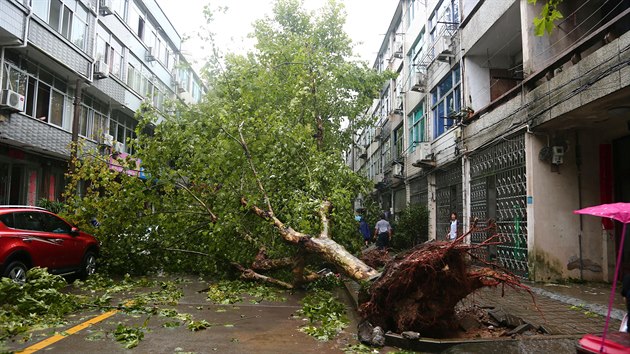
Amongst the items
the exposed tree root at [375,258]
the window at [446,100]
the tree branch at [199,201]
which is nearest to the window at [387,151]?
the window at [446,100]

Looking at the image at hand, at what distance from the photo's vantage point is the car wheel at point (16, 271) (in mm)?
7473

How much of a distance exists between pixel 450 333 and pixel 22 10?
15667 millimetres

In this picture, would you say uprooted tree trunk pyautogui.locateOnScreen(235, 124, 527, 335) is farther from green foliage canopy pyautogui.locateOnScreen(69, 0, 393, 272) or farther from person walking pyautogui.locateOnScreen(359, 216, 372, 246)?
person walking pyautogui.locateOnScreen(359, 216, 372, 246)

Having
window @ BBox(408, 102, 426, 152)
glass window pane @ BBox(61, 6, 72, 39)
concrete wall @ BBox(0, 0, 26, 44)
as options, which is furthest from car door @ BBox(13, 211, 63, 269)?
window @ BBox(408, 102, 426, 152)

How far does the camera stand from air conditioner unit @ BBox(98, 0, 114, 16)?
68.4 ft

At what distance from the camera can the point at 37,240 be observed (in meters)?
8.27

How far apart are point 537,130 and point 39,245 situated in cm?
1069

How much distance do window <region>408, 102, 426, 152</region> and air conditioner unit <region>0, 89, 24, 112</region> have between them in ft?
49.5

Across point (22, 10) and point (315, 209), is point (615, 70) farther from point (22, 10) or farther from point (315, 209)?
point (22, 10)

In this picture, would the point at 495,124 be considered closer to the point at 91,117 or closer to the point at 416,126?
the point at 416,126

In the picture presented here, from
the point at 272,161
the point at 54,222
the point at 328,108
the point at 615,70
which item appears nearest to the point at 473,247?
the point at 615,70

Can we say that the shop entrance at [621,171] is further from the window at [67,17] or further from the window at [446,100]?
the window at [67,17]

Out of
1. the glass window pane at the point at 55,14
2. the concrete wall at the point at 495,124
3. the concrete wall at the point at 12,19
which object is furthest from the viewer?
the glass window pane at the point at 55,14

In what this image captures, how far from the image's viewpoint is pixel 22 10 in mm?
14180
